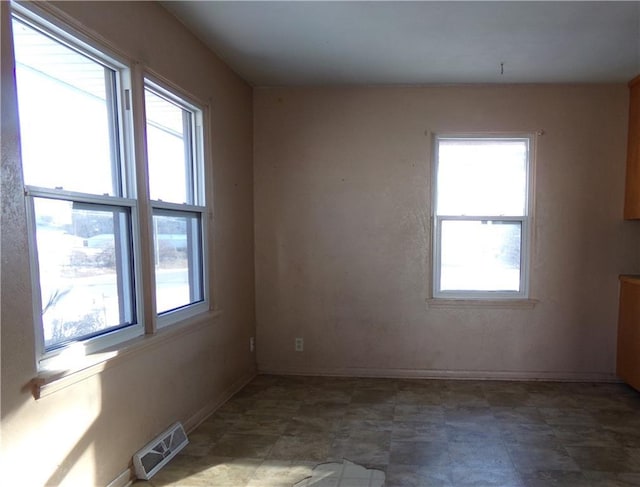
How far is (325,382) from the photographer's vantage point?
3.65 m

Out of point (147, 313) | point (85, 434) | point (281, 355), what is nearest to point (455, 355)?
point (281, 355)

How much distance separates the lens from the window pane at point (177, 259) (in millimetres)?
2479

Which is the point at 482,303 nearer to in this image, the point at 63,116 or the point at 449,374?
the point at 449,374

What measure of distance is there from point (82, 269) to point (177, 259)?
815mm

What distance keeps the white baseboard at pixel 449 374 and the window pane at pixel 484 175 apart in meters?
1.48

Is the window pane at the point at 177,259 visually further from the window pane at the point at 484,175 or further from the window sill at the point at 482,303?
the window pane at the point at 484,175

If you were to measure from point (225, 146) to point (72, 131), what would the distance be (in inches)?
57.9

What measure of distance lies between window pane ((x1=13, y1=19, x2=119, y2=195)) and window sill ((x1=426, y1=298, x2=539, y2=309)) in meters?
2.81

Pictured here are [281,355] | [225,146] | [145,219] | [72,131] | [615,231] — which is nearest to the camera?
[72,131]

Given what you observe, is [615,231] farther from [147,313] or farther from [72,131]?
[72,131]

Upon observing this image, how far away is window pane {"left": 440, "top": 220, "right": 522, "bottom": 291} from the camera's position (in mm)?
3664

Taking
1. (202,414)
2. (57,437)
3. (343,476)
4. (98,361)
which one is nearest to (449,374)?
(343,476)

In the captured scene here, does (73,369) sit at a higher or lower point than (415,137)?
lower

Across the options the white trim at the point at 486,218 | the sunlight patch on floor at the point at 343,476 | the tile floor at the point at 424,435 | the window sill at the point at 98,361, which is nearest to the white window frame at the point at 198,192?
the window sill at the point at 98,361
